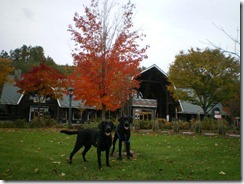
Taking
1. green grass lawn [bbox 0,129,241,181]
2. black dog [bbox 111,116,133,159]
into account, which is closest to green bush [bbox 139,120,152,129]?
green grass lawn [bbox 0,129,241,181]

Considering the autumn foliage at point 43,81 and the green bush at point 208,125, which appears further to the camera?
the green bush at point 208,125

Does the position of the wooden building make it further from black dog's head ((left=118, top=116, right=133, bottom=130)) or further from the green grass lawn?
black dog's head ((left=118, top=116, right=133, bottom=130))

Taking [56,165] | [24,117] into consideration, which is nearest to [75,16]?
[24,117]

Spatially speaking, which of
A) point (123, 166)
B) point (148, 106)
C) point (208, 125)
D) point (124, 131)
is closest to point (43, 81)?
point (124, 131)

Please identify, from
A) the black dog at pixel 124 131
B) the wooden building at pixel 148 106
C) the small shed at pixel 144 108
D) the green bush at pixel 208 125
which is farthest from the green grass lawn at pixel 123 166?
the small shed at pixel 144 108

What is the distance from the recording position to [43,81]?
13.9 m

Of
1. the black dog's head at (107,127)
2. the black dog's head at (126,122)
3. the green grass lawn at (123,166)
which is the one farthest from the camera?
the black dog's head at (126,122)

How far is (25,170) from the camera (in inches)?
183

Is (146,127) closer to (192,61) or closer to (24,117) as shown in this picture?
(192,61)

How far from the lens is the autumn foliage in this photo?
13296 millimetres

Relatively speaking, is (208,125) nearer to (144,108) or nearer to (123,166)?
(144,108)

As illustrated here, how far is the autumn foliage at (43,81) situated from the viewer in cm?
1330

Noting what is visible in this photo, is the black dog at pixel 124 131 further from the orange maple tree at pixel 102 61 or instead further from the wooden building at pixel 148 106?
the wooden building at pixel 148 106

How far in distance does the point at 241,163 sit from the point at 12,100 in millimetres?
12188
